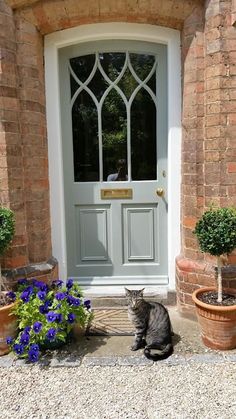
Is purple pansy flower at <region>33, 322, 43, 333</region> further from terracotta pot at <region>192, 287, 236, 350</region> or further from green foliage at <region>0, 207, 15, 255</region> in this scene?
terracotta pot at <region>192, 287, 236, 350</region>


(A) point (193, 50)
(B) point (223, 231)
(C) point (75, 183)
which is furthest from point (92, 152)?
(B) point (223, 231)

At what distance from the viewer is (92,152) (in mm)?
3887

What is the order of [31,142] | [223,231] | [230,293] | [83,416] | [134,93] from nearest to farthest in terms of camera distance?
[83,416] → [223,231] → [230,293] → [31,142] → [134,93]

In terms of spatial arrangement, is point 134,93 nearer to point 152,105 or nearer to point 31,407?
point 152,105

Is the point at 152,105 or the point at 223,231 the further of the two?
the point at 152,105

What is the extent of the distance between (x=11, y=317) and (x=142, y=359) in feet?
3.61

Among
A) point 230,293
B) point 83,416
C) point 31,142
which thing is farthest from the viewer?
point 31,142

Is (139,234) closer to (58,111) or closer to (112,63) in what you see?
(58,111)

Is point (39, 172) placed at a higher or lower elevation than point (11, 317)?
higher

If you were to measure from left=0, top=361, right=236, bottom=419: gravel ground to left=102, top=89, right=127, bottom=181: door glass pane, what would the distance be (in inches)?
77.2

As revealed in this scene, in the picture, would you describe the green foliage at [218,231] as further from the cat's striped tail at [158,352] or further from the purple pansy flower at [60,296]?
the purple pansy flower at [60,296]

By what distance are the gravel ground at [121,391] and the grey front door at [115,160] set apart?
131 cm

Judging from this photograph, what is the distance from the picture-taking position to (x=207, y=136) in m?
3.26

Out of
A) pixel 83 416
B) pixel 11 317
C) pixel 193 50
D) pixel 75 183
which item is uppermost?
pixel 193 50
